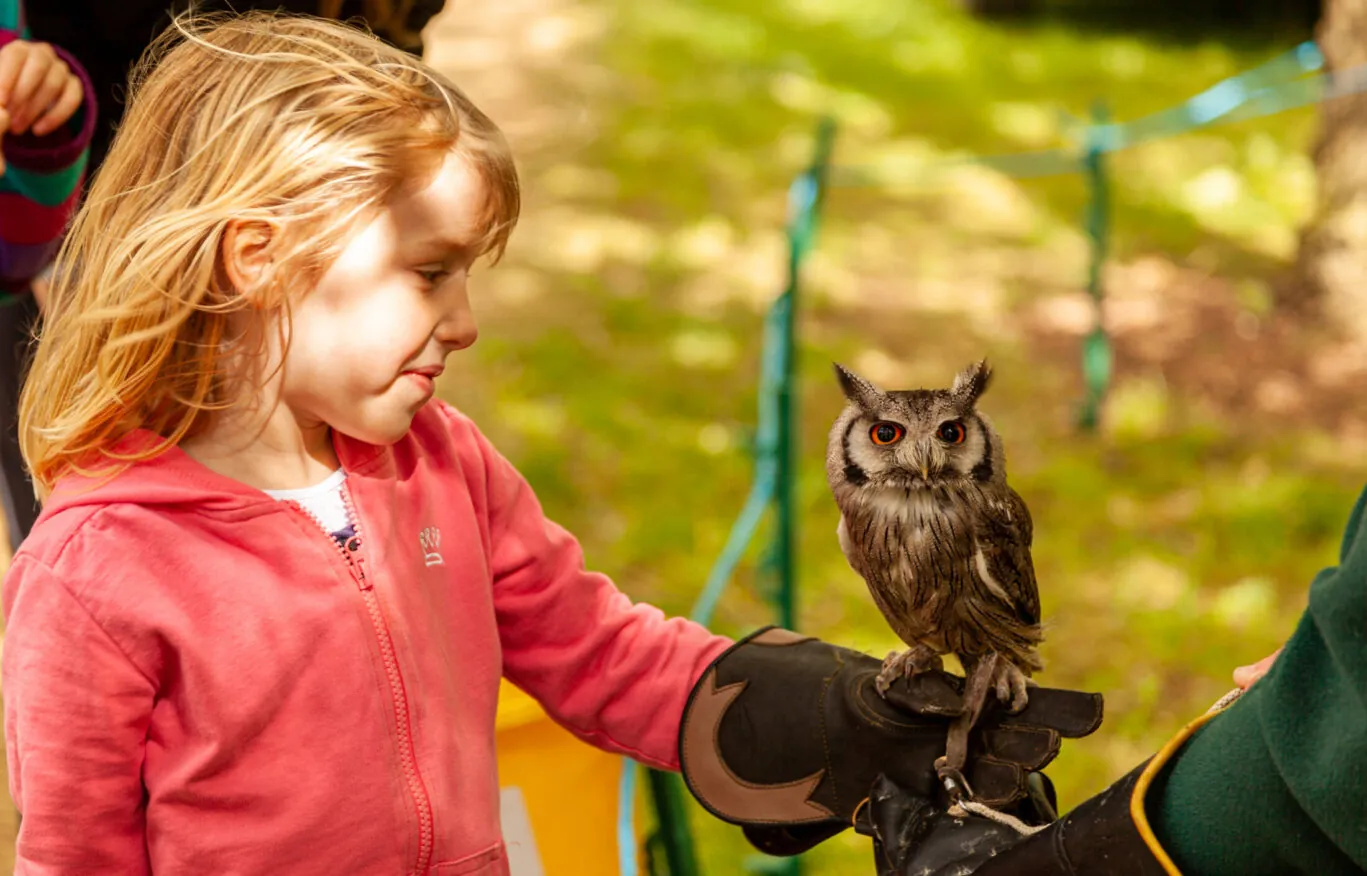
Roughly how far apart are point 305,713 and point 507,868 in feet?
0.86

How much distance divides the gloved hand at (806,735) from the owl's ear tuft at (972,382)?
0.25 m

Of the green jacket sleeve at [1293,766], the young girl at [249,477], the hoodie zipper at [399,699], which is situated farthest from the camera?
the hoodie zipper at [399,699]

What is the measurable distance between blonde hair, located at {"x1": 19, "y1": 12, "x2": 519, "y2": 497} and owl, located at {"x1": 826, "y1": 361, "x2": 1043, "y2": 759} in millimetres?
419

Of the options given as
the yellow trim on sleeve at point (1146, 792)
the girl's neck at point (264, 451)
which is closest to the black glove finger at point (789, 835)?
the yellow trim on sleeve at point (1146, 792)

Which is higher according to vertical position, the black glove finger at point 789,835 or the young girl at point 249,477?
the young girl at point 249,477

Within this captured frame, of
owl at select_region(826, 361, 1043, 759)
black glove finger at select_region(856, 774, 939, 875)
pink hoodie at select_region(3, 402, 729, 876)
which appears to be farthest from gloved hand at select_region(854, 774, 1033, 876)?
pink hoodie at select_region(3, 402, 729, 876)

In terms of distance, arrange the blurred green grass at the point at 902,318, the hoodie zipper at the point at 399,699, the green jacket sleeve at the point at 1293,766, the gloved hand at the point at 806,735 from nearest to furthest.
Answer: the green jacket sleeve at the point at 1293,766 < the hoodie zipper at the point at 399,699 < the gloved hand at the point at 806,735 < the blurred green grass at the point at 902,318

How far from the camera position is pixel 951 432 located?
130 cm

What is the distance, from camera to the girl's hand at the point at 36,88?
1355 millimetres

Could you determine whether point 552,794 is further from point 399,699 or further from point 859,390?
point 859,390

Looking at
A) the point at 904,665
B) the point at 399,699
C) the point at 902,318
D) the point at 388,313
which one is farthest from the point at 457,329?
the point at 902,318

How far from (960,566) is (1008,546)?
5 centimetres

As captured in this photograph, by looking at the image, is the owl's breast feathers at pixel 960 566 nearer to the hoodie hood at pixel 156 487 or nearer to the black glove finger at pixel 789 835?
the black glove finger at pixel 789 835

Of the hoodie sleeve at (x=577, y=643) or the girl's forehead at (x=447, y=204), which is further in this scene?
the hoodie sleeve at (x=577, y=643)
